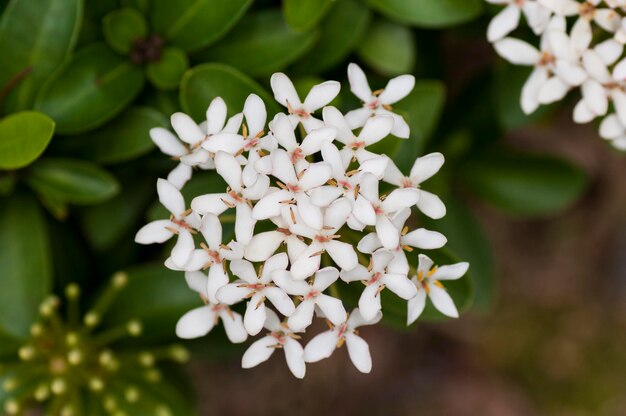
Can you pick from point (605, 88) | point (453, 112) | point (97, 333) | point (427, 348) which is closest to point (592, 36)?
point (605, 88)

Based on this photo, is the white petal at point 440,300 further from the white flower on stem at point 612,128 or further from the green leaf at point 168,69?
the green leaf at point 168,69

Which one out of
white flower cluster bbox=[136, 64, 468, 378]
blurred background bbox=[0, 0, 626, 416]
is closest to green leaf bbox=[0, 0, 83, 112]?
blurred background bbox=[0, 0, 626, 416]

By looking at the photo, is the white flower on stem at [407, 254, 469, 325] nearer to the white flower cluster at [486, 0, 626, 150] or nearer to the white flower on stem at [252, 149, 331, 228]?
the white flower on stem at [252, 149, 331, 228]

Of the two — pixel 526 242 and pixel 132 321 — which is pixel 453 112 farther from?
pixel 132 321

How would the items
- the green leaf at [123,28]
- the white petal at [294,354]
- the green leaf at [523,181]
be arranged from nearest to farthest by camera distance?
the white petal at [294,354], the green leaf at [123,28], the green leaf at [523,181]

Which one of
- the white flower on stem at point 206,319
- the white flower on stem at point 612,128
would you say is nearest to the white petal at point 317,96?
the white flower on stem at point 206,319

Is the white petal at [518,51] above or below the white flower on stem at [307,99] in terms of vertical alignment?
below
